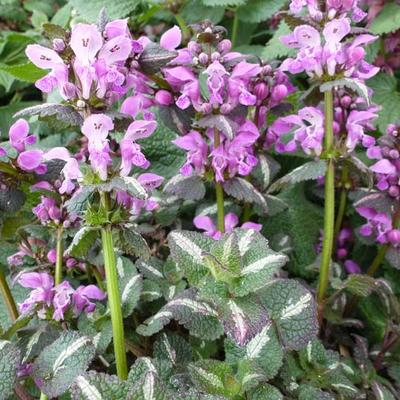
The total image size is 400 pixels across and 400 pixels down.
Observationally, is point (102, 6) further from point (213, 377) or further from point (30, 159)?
point (213, 377)

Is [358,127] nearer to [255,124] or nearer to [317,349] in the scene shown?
[255,124]

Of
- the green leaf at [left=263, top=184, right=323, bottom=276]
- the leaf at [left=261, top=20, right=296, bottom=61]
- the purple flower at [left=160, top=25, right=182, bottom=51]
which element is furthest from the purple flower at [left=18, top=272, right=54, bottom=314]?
the leaf at [left=261, top=20, right=296, bottom=61]

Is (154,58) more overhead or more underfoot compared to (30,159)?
more overhead

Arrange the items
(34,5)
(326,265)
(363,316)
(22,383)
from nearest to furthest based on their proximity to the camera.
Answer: (22,383) < (326,265) < (363,316) < (34,5)

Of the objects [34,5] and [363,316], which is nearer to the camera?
[363,316]

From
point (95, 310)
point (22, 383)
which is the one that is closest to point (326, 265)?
point (95, 310)

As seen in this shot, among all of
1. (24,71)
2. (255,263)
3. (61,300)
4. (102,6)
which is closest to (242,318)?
(255,263)

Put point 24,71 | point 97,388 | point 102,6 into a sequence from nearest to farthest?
Result: point 97,388 < point 24,71 < point 102,6

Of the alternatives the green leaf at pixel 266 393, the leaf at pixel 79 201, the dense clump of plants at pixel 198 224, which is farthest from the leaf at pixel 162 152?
the green leaf at pixel 266 393
